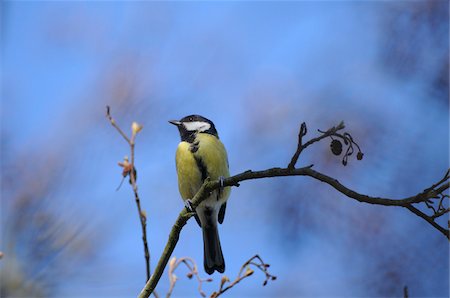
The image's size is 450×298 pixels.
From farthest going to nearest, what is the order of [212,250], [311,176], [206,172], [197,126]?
[197,126]
[212,250]
[206,172]
[311,176]

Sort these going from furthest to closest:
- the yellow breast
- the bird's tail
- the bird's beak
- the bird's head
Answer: the bird's beak
the bird's head
the bird's tail
the yellow breast

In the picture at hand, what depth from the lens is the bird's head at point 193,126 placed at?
4777mm

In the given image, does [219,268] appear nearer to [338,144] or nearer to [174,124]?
[174,124]

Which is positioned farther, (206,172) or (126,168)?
(206,172)

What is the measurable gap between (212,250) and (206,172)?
0.76m

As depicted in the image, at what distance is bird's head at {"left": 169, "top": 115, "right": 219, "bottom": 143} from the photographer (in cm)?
478

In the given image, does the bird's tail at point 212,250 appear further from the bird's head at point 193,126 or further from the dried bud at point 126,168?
the dried bud at point 126,168

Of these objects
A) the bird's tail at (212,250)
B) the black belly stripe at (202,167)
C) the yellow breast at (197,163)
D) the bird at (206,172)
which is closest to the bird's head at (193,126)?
the bird at (206,172)

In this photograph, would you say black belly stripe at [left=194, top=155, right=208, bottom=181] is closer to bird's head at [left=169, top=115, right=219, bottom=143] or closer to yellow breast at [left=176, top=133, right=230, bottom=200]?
yellow breast at [left=176, top=133, right=230, bottom=200]

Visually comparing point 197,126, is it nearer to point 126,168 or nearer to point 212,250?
point 212,250

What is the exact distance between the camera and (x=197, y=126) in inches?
193

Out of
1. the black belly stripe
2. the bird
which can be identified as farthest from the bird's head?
the black belly stripe

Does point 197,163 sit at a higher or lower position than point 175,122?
lower

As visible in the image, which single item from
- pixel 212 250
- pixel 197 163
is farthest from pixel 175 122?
pixel 212 250
